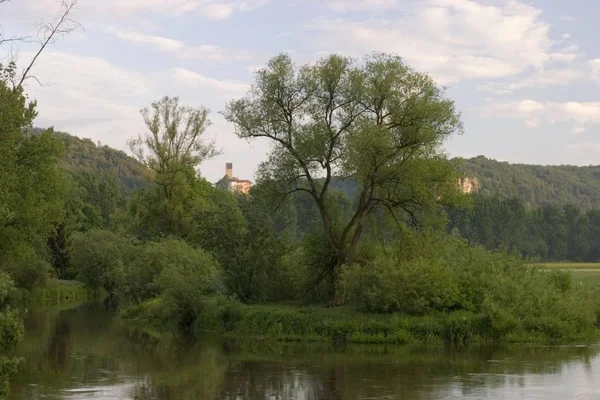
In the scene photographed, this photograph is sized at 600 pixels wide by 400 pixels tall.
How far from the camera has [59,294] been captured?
7288 cm

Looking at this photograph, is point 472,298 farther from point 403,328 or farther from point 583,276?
point 583,276

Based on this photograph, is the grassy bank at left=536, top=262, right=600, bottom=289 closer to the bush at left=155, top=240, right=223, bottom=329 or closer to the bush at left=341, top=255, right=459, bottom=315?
the bush at left=341, top=255, right=459, bottom=315

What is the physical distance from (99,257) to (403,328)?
134 ft

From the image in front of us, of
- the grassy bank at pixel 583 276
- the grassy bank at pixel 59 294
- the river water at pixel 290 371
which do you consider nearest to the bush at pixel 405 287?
the river water at pixel 290 371

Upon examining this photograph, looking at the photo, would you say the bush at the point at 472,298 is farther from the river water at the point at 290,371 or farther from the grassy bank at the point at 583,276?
the grassy bank at the point at 583,276

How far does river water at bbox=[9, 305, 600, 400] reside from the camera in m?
23.7

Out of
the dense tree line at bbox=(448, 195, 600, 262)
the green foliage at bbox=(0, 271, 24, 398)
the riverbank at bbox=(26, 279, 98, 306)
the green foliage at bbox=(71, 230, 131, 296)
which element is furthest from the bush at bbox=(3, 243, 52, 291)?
the dense tree line at bbox=(448, 195, 600, 262)

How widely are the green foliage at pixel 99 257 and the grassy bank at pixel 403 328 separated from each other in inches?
1182

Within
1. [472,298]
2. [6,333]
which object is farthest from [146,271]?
[6,333]

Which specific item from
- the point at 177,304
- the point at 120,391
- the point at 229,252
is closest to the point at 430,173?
the point at 229,252

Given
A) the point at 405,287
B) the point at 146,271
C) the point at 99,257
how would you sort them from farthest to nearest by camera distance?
the point at 99,257, the point at 146,271, the point at 405,287

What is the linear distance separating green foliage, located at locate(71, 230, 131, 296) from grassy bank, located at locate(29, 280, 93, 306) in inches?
49.3

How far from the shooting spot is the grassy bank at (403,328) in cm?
3584

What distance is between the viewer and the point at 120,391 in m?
24.3
